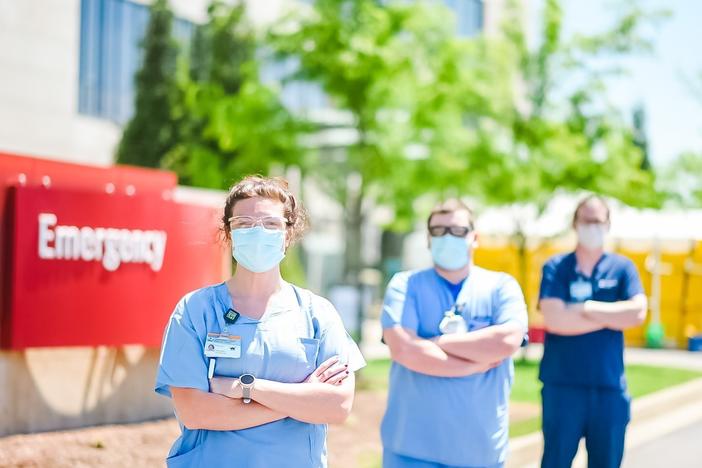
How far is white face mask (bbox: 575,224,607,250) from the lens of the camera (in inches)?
197

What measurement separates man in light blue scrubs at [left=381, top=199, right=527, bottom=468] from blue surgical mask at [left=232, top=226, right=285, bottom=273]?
4.31 ft

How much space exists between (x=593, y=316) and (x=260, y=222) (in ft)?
8.71

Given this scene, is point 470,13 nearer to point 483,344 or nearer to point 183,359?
point 483,344

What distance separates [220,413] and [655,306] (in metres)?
17.4

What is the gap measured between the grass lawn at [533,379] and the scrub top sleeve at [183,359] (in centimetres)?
598

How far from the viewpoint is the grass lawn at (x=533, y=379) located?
404 inches

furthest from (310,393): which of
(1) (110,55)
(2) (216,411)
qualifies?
(1) (110,55)

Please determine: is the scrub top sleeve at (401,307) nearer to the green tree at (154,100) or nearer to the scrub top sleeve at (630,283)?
the scrub top sleeve at (630,283)

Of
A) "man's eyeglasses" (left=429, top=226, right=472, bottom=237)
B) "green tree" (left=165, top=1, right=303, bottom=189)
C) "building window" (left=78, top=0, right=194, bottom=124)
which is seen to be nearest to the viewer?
"man's eyeglasses" (left=429, top=226, right=472, bottom=237)

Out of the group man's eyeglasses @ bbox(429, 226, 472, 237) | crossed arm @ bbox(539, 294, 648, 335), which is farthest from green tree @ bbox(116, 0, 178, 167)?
man's eyeglasses @ bbox(429, 226, 472, 237)

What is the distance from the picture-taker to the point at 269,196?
2.94m

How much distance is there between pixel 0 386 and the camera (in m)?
6.44

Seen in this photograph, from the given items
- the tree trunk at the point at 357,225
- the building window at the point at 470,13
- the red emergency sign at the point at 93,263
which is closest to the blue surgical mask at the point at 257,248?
the red emergency sign at the point at 93,263

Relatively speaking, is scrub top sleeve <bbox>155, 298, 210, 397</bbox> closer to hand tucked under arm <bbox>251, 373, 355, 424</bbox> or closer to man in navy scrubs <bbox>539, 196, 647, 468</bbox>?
hand tucked under arm <bbox>251, 373, 355, 424</bbox>
